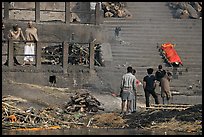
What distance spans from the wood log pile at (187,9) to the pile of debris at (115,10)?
2331 mm

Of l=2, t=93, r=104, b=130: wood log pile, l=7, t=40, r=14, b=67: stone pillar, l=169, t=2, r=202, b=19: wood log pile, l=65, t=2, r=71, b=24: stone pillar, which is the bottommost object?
l=2, t=93, r=104, b=130: wood log pile

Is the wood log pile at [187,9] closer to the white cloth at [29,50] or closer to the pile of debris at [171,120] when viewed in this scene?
the white cloth at [29,50]

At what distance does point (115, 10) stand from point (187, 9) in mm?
3630

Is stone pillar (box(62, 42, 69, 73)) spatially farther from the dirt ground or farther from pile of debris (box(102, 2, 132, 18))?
pile of debris (box(102, 2, 132, 18))

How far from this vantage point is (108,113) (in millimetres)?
18422

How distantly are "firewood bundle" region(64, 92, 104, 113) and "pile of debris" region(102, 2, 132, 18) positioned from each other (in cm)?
1194

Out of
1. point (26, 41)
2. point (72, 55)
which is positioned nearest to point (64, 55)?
point (72, 55)

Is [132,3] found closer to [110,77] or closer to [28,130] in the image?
[110,77]

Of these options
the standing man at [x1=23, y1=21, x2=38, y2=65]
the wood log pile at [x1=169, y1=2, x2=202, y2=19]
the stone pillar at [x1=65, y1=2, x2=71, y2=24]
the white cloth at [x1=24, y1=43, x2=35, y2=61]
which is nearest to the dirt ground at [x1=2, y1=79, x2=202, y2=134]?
the standing man at [x1=23, y1=21, x2=38, y2=65]

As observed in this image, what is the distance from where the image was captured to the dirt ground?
49.7 feet

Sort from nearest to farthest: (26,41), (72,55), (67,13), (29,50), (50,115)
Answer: (50,115) → (26,41) → (29,50) → (72,55) → (67,13)

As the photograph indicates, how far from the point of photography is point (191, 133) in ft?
45.0

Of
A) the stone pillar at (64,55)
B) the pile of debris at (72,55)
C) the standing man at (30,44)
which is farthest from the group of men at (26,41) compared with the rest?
the stone pillar at (64,55)

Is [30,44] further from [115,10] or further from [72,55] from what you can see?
[115,10]
